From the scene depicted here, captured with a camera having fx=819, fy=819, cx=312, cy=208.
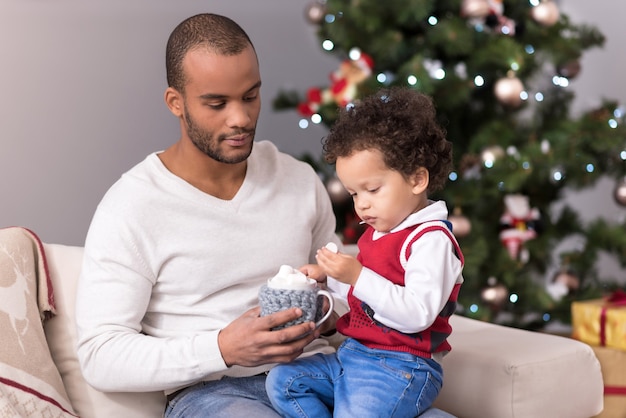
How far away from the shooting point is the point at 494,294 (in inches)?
127

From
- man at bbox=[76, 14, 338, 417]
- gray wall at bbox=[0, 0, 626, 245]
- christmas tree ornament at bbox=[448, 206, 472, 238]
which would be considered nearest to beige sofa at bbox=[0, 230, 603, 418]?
man at bbox=[76, 14, 338, 417]

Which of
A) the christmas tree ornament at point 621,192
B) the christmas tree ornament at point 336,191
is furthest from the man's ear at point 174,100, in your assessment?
the christmas tree ornament at point 621,192

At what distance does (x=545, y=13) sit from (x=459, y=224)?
0.85 metres

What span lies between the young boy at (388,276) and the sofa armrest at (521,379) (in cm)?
31

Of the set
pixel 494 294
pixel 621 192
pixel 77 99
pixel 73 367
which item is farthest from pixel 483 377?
pixel 77 99

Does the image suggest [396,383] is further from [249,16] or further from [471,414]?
[249,16]

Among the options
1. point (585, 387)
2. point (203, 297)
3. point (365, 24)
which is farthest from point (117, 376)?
point (365, 24)

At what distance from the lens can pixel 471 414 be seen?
6.07 ft

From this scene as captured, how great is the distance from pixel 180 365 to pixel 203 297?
201 millimetres

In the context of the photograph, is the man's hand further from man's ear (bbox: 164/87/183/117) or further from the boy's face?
man's ear (bbox: 164/87/183/117)

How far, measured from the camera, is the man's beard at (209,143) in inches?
67.6

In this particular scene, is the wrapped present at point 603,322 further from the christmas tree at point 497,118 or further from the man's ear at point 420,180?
the man's ear at point 420,180

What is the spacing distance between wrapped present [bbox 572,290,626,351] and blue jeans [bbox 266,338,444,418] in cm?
122

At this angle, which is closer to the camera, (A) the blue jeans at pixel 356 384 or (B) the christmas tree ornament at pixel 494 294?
(A) the blue jeans at pixel 356 384
